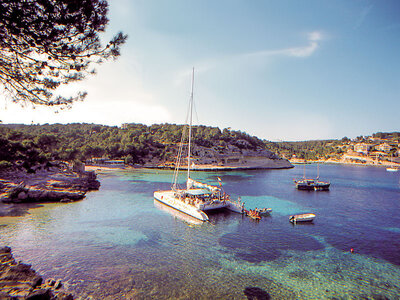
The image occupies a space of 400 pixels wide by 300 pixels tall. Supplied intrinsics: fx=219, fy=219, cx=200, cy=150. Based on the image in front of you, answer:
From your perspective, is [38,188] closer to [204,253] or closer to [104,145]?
[204,253]

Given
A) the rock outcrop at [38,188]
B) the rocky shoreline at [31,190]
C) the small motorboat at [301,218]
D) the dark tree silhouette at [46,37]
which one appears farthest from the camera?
the rock outcrop at [38,188]

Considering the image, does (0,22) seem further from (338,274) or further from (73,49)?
(338,274)

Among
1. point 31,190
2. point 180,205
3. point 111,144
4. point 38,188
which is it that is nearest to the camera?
point 180,205

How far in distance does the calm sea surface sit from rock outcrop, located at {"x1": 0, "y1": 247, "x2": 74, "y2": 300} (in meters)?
1.48

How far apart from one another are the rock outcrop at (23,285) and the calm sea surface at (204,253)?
1.48 metres

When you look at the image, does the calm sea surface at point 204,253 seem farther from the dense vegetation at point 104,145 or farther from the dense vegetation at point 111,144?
the dense vegetation at point 111,144

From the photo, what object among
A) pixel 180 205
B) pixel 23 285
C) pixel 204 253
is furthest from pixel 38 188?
pixel 204 253

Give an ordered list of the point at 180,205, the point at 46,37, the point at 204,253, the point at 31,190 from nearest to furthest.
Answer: the point at 46,37 → the point at 204,253 → the point at 180,205 → the point at 31,190

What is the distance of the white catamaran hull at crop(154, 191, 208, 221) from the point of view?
1099 inches

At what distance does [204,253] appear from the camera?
18.6 meters

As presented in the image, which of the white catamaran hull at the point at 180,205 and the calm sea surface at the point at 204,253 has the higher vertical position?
→ the white catamaran hull at the point at 180,205

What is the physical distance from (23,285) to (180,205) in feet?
69.3

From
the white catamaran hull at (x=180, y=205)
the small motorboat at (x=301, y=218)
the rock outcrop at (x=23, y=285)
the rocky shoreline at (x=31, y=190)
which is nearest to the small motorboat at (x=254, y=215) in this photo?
the small motorboat at (x=301, y=218)

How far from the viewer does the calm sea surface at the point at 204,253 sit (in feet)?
45.2
